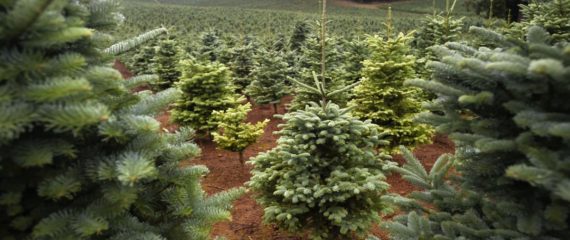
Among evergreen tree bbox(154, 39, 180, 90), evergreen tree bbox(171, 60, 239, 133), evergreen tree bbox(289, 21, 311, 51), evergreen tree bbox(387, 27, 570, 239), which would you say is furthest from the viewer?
evergreen tree bbox(289, 21, 311, 51)

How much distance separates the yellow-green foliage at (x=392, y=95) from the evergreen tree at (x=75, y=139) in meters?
6.70

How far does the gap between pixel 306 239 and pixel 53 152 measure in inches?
205

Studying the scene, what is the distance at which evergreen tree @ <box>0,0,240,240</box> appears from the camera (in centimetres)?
234

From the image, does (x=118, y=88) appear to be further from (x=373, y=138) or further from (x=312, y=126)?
(x=373, y=138)

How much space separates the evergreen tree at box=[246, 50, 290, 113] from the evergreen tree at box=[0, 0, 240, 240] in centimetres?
1140

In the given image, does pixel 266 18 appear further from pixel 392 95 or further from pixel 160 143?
pixel 160 143

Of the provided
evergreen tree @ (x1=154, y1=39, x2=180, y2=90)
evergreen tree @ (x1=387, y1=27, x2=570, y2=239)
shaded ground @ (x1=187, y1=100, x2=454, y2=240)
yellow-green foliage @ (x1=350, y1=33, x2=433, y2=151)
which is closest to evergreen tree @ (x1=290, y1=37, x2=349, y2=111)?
yellow-green foliage @ (x1=350, y1=33, x2=433, y2=151)

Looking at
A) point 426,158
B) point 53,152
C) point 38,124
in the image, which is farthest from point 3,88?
point 426,158

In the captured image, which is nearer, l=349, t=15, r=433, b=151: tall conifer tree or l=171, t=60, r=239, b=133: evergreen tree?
l=349, t=15, r=433, b=151: tall conifer tree

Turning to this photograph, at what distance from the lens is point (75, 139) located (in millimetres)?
2771

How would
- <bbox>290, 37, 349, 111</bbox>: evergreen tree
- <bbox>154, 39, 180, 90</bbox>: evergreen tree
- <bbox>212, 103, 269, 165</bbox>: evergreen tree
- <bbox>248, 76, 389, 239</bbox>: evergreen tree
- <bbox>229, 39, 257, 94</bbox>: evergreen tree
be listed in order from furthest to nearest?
1. <bbox>229, 39, 257, 94</bbox>: evergreen tree
2. <bbox>154, 39, 180, 90</bbox>: evergreen tree
3. <bbox>290, 37, 349, 111</bbox>: evergreen tree
4. <bbox>212, 103, 269, 165</bbox>: evergreen tree
5. <bbox>248, 76, 389, 239</bbox>: evergreen tree

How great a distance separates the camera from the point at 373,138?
246 inches

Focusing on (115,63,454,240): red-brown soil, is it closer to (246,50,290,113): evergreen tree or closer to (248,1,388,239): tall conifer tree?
(246,50,290,113): evergreen tree

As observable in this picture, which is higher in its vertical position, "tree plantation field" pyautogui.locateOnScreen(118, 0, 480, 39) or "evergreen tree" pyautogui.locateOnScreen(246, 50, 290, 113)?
"tree plantation field" pyautogui.locateOnScreen(118, 0, 480, 39)
